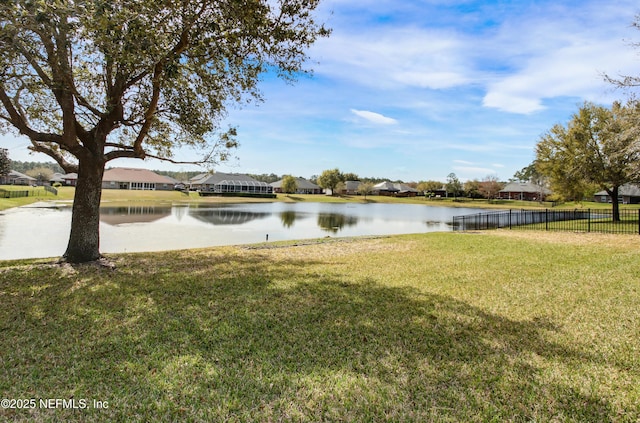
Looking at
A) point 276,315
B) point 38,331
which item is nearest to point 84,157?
point 38,331

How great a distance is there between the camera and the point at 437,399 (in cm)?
318

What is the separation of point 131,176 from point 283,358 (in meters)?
85.7

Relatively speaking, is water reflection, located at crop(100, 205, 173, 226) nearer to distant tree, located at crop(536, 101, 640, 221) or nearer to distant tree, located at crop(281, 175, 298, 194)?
distant tree, located at crop(536, 101, 640, 221)

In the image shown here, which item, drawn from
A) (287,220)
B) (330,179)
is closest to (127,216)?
(287,220)

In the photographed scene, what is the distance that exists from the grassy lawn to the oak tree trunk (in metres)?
0.62

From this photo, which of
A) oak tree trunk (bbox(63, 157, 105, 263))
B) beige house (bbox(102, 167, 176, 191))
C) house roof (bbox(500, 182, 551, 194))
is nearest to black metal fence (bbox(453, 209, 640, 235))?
oak tree trunk (bbox(63, 157, 105, 263))

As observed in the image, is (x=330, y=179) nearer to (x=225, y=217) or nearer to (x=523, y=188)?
(x=523, y=188)

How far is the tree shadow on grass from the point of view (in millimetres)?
3039

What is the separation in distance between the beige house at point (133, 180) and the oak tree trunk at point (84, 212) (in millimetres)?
72873

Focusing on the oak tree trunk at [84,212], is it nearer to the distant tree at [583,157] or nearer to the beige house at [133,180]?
the distant tree at [583,157]

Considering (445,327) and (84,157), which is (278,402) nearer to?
(445,327)

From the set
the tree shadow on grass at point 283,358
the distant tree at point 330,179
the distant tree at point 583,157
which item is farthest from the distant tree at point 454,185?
the tree shadow on grass at point 283,358

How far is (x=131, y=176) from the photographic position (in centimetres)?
7756

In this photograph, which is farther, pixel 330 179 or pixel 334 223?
pixel 330 179
